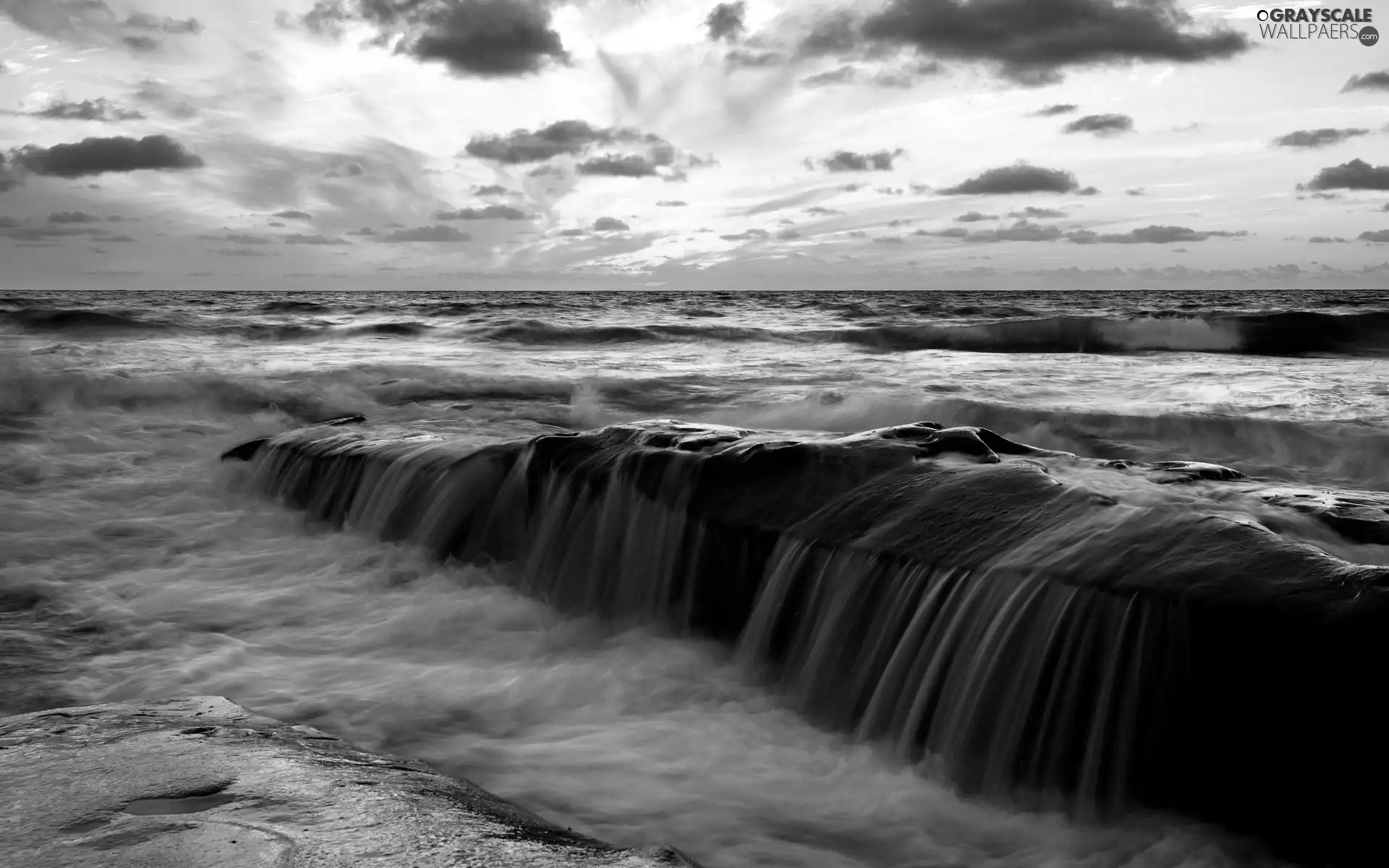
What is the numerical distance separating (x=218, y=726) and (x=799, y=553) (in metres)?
2.46

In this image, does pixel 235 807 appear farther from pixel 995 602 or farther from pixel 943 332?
pixel 943 332

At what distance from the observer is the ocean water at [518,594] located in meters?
3.29

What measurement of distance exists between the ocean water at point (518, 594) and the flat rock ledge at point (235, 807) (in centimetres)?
90

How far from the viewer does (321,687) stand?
4.34 metres

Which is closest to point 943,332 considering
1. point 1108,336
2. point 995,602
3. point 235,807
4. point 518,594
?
point 1108,336

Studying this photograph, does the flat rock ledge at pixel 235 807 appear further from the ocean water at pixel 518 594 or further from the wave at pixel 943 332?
the wave at pixel 943 332

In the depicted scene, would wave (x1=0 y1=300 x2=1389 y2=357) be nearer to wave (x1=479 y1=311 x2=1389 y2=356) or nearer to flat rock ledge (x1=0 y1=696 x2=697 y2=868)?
wave (x1=479 y1=311 x2=1389 y2=356)

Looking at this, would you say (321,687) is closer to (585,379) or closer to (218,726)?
(218,726)

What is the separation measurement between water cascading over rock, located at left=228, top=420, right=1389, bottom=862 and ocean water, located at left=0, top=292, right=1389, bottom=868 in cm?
17

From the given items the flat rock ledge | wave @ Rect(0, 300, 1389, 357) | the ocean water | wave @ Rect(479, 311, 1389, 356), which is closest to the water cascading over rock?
the ocean water

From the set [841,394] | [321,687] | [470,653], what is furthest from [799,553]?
[841,394]

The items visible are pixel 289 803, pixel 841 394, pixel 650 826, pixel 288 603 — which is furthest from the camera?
pixel 841 394

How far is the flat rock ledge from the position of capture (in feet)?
6.57

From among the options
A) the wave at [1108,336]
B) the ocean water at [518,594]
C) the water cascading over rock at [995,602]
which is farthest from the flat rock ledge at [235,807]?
the wave at [1108,336]
